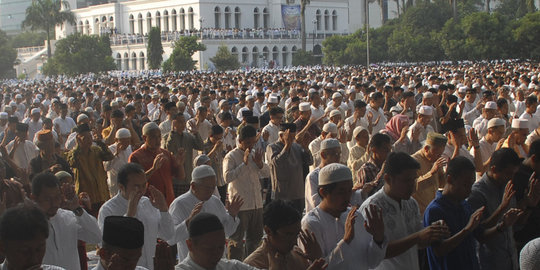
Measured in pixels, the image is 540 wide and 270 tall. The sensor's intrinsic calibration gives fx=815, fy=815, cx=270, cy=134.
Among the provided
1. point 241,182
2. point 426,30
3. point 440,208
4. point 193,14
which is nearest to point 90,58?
point 426,30

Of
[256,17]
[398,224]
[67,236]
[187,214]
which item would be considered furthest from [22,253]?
[256,17]

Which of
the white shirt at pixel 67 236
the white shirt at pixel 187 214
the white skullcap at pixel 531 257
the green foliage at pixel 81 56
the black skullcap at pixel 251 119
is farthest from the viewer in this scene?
the green foliage at pixel 81 56

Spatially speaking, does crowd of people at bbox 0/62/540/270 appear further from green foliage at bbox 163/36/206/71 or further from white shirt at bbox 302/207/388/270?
green foliage at bbox 163/36/206/71

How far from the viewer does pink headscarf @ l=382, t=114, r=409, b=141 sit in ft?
30.5

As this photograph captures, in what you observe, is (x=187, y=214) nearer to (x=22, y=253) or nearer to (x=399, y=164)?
(x=399, y=164)

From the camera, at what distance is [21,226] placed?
378 centimetres

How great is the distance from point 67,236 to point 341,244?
1709 mm

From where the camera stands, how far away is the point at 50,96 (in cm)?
2152

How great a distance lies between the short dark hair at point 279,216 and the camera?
415 centimetres

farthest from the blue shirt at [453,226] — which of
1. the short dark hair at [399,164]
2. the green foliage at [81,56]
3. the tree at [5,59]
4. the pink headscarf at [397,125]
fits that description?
the tree at [5,59]

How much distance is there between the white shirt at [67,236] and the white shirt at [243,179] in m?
2.57

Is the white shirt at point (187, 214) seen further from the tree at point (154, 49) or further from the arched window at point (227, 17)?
the arched window at point (227, 17)

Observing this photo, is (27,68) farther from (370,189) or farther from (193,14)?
(370,189)

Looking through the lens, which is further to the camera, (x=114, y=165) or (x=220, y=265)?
(x=114, y=165)
